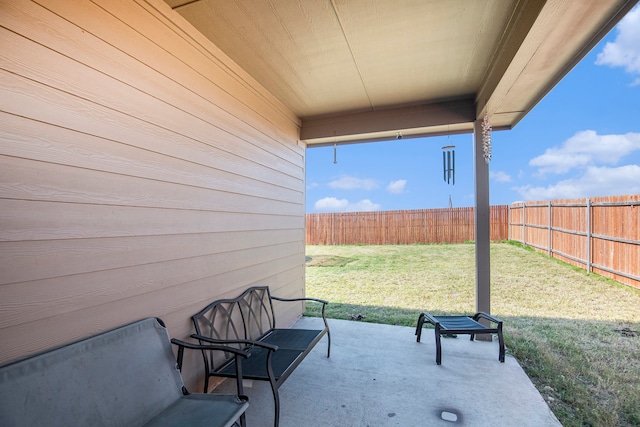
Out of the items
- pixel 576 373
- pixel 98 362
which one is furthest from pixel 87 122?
pixel 576 373

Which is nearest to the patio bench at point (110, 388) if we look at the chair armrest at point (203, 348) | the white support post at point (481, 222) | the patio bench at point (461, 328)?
the chair armrest at point (203, 348)

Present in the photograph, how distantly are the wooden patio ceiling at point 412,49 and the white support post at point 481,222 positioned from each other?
1.32ft

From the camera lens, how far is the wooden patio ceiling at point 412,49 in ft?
5.97

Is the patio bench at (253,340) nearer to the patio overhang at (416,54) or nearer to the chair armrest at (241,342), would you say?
the chair armrest at (241,342)

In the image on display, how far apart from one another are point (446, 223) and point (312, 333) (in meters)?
7.77

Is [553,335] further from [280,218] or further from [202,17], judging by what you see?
[202,17]

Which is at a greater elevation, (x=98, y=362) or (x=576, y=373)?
(x=98, y=362)

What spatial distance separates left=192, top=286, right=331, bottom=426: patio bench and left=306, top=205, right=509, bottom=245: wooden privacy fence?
711 cm

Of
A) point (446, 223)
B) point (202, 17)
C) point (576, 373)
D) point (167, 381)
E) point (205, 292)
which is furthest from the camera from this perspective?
point (446, 223)

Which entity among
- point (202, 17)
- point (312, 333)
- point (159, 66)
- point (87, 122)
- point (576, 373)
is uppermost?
point (202, 17)

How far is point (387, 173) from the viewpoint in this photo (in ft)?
32.5

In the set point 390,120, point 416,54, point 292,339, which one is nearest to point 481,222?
point 390,120

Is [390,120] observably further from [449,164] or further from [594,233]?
[594,233]

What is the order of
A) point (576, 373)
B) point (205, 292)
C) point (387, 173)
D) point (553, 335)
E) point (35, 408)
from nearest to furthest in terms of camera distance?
point (35, 408)
point (205, 292)
point (576, 373)
point (553, 335)
point (387, 173)
